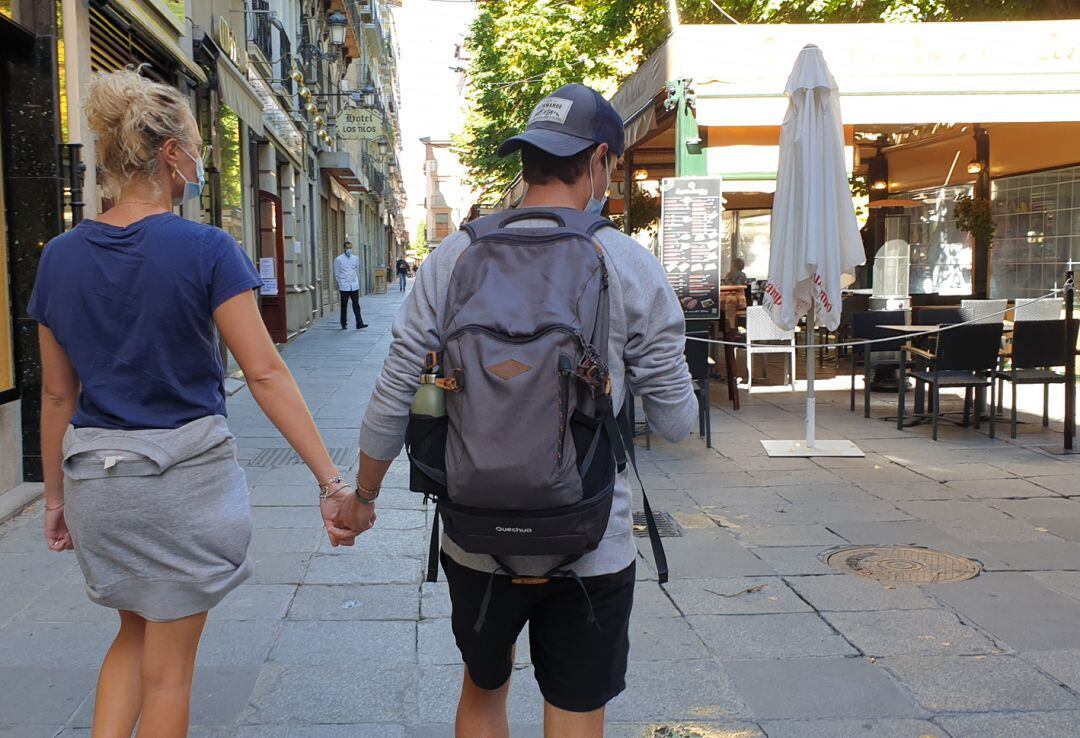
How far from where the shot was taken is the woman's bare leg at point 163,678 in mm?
2270

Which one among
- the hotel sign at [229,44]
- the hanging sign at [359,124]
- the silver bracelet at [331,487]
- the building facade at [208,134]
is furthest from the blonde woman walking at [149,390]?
the hanging sign at [359,124]

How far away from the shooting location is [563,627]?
7.04ft

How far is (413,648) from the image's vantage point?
394 cm

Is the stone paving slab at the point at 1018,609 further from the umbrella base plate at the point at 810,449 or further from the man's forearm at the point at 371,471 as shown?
the umbrella base plate at the point at 810,449

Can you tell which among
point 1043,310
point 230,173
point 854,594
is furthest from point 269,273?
point 854,594

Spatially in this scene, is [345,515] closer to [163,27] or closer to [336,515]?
[336,515]

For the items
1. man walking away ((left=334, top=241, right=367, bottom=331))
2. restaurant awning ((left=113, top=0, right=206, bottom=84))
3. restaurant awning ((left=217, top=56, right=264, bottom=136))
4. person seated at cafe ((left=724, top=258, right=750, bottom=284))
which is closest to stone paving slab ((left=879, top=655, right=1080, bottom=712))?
restaurant awning ((left=113, top=0, right=206, bottom=84))

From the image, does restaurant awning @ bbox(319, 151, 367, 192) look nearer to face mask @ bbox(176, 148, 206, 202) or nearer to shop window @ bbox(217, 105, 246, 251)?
shop window @ bbox(217, 105, 246, 251)

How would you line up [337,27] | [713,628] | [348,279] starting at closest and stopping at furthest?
[713,628] → [348,279] → [337,27]

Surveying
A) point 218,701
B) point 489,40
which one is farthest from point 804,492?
point 489,40

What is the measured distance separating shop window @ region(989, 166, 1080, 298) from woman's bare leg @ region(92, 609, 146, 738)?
44.2 feet

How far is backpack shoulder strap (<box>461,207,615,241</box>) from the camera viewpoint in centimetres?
207

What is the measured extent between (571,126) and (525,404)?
2.25ft

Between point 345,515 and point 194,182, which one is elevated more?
point 194,182
